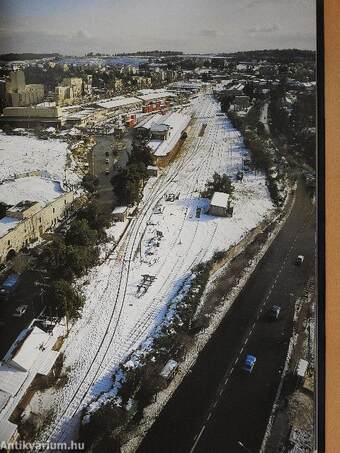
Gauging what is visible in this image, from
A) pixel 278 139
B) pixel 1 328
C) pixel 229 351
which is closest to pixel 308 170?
pixel 278 139

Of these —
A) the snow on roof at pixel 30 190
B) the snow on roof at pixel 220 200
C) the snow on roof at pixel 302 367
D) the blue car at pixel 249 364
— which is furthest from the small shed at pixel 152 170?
the snow on roof at pixel 302 367

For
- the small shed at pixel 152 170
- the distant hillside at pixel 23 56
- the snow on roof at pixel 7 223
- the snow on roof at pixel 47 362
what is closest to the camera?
the snow on roof at pixel 47 362

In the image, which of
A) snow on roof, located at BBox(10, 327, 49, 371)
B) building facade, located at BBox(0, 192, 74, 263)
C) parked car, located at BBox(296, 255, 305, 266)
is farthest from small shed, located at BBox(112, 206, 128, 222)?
parked car, located at BBox(296, 255, 305, 266)

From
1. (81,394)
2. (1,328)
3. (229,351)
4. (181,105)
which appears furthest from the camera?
(181,105)

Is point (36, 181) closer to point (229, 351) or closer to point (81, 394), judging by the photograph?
point (81, 394)

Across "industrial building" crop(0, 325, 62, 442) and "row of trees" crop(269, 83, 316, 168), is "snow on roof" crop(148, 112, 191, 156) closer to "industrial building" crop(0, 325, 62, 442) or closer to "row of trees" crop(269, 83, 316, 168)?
"row of trees" crop(269, 83, 316, 168)

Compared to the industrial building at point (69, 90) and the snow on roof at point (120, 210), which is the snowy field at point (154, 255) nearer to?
the snow on roof at point (120, 210)

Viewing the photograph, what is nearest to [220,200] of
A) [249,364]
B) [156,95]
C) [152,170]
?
[152,170]

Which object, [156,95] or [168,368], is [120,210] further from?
[168,368]
